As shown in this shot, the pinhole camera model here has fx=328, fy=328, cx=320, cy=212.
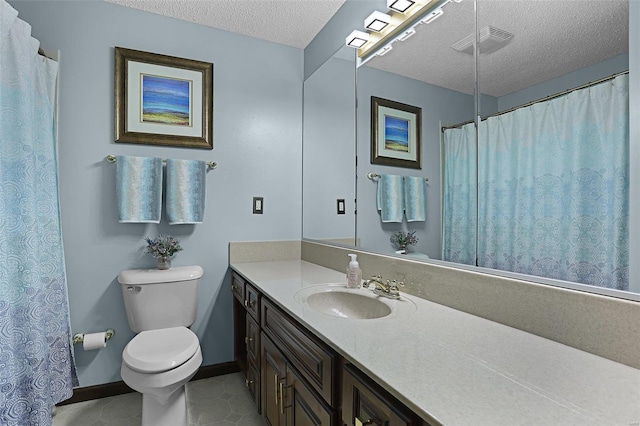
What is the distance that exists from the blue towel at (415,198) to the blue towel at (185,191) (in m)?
1.26

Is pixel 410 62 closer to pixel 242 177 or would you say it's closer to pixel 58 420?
pixel 242 177

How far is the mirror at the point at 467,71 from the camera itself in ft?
2.86

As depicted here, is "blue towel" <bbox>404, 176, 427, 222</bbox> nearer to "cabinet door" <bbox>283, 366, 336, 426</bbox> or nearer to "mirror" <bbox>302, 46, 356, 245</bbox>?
"mirror" <bbox>302, 46, 356, 245</bbox>

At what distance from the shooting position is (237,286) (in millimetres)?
2082

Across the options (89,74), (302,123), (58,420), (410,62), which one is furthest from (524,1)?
(58,420)

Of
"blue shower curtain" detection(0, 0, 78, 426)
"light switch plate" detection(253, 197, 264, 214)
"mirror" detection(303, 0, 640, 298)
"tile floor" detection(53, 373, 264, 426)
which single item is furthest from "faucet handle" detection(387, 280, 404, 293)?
"blue shower curtain" detection(0, 0, 78, 426)

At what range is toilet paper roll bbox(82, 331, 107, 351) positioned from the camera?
186cm

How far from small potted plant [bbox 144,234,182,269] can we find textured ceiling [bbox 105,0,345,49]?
1412 millimetres

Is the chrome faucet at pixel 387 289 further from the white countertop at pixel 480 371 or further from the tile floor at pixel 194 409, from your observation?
the tile floor at pixel 194 409

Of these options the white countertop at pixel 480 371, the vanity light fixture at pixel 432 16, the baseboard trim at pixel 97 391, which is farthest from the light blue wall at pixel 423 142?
the baseboard trim at pixel 97 391

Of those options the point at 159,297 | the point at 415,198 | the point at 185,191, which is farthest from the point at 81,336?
the point at 415,198

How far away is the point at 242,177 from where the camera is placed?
89.5 inches

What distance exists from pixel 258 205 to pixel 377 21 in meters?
1.34

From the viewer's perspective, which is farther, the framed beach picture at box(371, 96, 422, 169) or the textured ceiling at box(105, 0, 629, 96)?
the framed beach picture at box(371, 96, 422, 169)
